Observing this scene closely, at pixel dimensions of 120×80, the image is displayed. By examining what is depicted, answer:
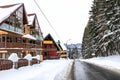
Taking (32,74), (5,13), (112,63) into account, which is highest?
(5,13)

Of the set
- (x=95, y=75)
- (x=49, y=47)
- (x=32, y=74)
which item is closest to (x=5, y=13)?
(x=32, y=74)

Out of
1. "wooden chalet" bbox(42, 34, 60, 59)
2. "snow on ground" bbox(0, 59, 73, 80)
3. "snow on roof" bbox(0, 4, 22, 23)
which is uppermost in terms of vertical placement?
"snow on roof" bbox(0, 4, 22, 23)

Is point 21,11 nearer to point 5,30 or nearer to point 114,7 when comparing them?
point 5,30

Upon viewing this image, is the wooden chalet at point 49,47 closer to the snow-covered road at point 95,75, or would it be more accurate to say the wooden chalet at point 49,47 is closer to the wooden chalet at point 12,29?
the wooden chalet at point 12,29

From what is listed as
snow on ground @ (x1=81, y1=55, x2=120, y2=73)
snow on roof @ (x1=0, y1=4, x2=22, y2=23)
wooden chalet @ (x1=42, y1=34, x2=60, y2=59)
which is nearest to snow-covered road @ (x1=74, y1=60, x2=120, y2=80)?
snow on ground @ (x1=81, y1=55, x2=120, y2=73)

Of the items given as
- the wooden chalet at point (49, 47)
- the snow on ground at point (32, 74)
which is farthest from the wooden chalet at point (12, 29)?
the wooden chalet at point (49, 47)

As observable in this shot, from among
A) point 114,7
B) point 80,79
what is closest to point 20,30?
point 114,7

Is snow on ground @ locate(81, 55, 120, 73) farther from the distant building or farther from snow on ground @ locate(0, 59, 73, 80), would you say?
the distant building

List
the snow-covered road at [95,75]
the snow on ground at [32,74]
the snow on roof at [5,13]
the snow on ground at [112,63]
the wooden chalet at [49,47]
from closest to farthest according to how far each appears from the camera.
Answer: the snow on ground at [32,74]
the snow-covered road at [95,75]
the snow on ground at [112,63]
the snow on roof at [5,13]
the wooden chalet at [49,47]

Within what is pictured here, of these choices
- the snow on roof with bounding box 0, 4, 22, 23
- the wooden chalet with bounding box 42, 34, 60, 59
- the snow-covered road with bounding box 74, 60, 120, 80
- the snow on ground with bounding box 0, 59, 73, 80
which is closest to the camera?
the snow on ground with bounding box 0, 59, 73, 80

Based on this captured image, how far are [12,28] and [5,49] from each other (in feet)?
19.1

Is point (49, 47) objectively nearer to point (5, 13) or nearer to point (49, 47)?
point (49, 47)

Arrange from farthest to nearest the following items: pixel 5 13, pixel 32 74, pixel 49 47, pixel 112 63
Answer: pixel 49 47 → pixel 5 13 → pixel 112 63 → pixel 32 74

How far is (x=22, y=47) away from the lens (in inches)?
1812
